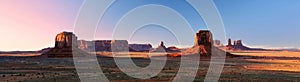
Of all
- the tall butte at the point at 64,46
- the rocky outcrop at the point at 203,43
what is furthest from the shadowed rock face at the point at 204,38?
the tall butte at the point at 64,46

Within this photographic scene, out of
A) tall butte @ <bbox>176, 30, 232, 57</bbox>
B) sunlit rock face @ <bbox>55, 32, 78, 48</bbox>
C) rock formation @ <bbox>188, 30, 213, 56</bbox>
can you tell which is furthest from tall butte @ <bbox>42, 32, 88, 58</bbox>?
rock formation @ <bbox>188, 30, 213, 56</bbox>

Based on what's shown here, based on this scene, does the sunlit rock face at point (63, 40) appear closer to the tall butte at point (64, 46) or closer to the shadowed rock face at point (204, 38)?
Result: the tall butte at point (64, 46)

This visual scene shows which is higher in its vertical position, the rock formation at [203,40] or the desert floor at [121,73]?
the rock formation at [203,40]

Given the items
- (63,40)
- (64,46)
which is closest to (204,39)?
(64,46)

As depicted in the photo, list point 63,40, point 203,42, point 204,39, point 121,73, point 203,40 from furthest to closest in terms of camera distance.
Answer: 1. point 203,40
2. point 204,39
3. point 203,42
4. point 63,40
5. point 121,73

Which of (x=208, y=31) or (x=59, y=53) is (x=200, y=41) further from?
(x=59, y=53)

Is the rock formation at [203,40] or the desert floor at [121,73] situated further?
the rock formation at [203,40]

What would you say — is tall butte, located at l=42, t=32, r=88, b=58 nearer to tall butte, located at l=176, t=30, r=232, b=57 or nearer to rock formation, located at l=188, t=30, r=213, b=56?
tall butte, located at l=176, t=30, r=232, b=57

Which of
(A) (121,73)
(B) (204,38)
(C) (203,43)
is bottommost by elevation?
(A) (121,73)

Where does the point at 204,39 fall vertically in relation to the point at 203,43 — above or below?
above

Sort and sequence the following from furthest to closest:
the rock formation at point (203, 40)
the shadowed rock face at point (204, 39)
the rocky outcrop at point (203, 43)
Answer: the shadowed rock face at point (204, 39) < the rock formation at point (203, 40) < the rocky outcrop at point (203, 43)

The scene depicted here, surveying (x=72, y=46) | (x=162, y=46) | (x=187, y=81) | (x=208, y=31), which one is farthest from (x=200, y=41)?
(x=162, y=46)

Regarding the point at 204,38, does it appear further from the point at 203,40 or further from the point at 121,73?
the point at 121,73

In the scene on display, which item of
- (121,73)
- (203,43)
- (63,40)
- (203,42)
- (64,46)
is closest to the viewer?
(121,73)
